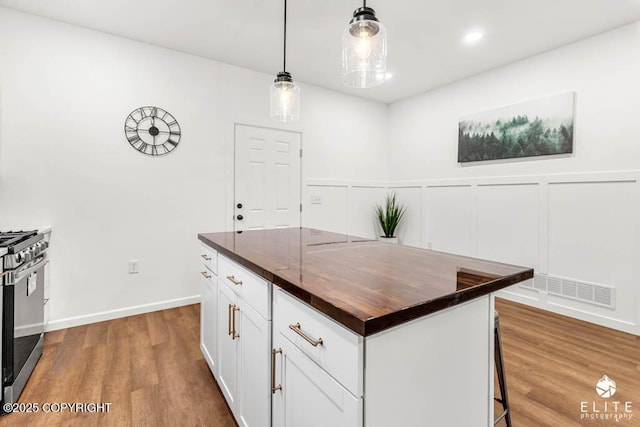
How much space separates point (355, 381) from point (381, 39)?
1456 mm

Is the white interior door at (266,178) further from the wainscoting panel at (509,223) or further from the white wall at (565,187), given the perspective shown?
the wainscoting panel at (509,223)

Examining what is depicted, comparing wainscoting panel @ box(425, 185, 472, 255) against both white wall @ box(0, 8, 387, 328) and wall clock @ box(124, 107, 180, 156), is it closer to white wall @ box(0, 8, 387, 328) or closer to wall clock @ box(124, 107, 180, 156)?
white wall @ box(0, 8, 387, 328)

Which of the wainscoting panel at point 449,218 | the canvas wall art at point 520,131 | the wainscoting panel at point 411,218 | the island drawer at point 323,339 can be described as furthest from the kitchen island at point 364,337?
the wainscoting panel at point 411,218

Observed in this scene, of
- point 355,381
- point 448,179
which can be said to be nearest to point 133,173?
point 355,381

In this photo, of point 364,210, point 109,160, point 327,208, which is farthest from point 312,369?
point 364,210

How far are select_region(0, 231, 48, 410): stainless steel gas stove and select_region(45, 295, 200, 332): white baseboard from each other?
0.51 m

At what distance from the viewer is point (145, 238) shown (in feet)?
10.1

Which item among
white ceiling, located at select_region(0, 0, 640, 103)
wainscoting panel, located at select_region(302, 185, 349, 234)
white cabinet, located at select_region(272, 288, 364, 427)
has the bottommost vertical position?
white cabinet, located at select_region(272, 288, 364, 427)

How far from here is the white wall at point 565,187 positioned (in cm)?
267

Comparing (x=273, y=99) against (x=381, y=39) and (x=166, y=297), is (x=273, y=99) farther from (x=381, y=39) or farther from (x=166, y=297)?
(x=166, y=297)

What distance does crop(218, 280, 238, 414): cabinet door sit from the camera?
149 cm

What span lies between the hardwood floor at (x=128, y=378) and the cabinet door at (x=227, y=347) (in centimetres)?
17

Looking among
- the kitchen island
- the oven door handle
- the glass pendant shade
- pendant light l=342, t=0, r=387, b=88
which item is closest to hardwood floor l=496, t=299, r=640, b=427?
the kitchen island

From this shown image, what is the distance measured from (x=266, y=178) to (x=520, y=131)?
2.93 metres
